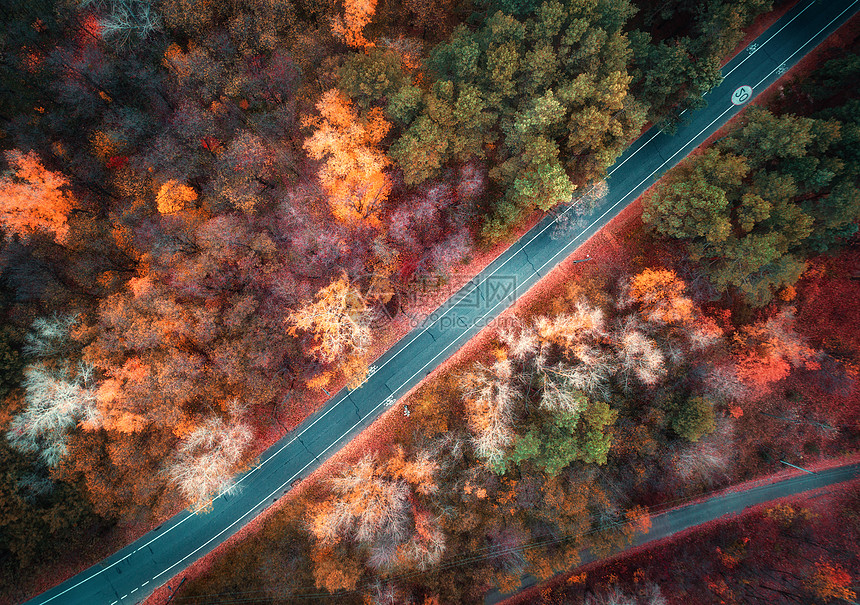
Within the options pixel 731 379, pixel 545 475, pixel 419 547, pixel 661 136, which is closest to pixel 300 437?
pixel 419 547

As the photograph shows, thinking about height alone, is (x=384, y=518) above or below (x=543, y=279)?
below

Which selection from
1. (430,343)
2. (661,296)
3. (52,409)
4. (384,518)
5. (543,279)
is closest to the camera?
(52,409)

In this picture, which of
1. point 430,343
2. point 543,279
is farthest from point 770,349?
point 430,343

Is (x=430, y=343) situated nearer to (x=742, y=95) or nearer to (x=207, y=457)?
(x=207, y=457)

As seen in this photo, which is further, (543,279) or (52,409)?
(543,279)

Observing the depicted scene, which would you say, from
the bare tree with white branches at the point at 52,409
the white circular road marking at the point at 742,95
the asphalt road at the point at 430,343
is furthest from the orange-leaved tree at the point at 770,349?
the bare tree with white branches at the point at 52,409

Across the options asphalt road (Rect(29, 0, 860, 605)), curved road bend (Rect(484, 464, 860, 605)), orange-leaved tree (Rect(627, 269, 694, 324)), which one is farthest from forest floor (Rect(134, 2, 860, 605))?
curved road bend (Rect(484, 464, 860, 605))

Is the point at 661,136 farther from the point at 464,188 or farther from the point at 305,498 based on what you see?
the point at 305,498
